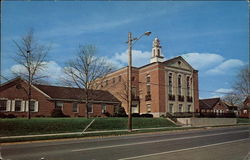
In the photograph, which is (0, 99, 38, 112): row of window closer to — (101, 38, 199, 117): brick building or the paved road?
(101, 38, 199, 117): brick building

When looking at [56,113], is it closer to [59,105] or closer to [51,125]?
[59,105]

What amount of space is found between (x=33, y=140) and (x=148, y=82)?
31269 mm

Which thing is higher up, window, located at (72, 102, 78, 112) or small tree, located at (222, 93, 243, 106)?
small tree, located at (222, 93, 243, 106)

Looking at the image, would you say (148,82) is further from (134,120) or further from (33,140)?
(33,140)

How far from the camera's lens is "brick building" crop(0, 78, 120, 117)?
32.5 m

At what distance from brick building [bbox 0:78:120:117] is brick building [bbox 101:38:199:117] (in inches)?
149

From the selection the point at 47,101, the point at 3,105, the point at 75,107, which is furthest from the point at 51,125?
the point at 75,107

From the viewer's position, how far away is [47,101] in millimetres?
35469

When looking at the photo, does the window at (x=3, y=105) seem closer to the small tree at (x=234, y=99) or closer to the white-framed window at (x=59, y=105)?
the white-framed window at (x=59, y=105)

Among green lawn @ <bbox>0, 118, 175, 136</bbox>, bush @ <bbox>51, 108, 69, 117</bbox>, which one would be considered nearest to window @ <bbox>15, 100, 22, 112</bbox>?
bush @ <bbox>51, 108, 69, 117</bbox>

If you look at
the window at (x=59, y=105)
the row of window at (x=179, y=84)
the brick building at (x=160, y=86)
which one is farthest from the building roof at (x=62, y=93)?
the row of window at (x=179, y=84)

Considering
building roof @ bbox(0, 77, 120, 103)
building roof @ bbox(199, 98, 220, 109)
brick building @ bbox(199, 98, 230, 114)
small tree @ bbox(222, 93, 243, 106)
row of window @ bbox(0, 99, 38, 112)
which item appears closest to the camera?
row of window @ bbox(0, 99, 38, 112)

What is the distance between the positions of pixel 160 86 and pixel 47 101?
18.5 meters

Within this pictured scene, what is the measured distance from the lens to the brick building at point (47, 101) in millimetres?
32500
